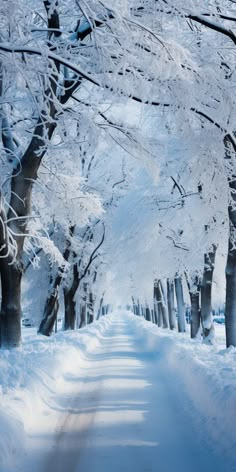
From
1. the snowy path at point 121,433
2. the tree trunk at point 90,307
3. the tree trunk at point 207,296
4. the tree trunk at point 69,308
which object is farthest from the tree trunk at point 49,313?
the tree trunk at point 90,307

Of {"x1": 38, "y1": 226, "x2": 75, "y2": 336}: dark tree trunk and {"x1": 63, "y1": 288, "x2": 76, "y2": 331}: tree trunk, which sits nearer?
{"x1": 38, "y1": 226, "x2": 75, "y2": 336}: dark tree trunk

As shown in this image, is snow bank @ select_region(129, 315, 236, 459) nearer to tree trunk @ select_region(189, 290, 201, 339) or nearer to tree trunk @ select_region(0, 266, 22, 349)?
tree trunk @ select_region(0, 266, 22, 349)

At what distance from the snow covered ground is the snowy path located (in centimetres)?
1

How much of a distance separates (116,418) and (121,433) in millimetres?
818

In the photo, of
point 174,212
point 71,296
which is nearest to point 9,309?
point 174,212

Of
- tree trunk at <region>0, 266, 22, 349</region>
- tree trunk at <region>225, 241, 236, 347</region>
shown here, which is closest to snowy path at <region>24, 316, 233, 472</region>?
tree trunk at <region>0, 266, 22, 349</region>

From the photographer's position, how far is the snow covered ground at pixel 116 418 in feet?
16.1

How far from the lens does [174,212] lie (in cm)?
1709

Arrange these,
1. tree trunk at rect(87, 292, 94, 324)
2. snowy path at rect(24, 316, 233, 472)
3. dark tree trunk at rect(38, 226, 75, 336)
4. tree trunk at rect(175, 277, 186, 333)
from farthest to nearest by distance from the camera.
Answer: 1. tree trunk at rect(87, 292, 94, 324)
2. tree trunk at rect(175, 277, 186, 333)
3. dark tree trunk at rect(38, 226, 75, 336)
4. snowy path at rect(24, 316, 233, 472)

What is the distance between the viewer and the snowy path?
4.87 metres

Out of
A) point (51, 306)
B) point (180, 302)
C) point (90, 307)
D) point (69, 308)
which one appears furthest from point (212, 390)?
point (90, 307)

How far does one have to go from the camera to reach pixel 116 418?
681 cm

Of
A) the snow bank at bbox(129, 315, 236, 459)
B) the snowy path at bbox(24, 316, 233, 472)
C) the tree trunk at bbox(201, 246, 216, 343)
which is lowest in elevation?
the snowy path at bbox(24, 316, 233, 472)

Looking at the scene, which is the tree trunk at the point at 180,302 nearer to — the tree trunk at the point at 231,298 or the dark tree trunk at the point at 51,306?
the dark tree trunk at the point at 51,306
